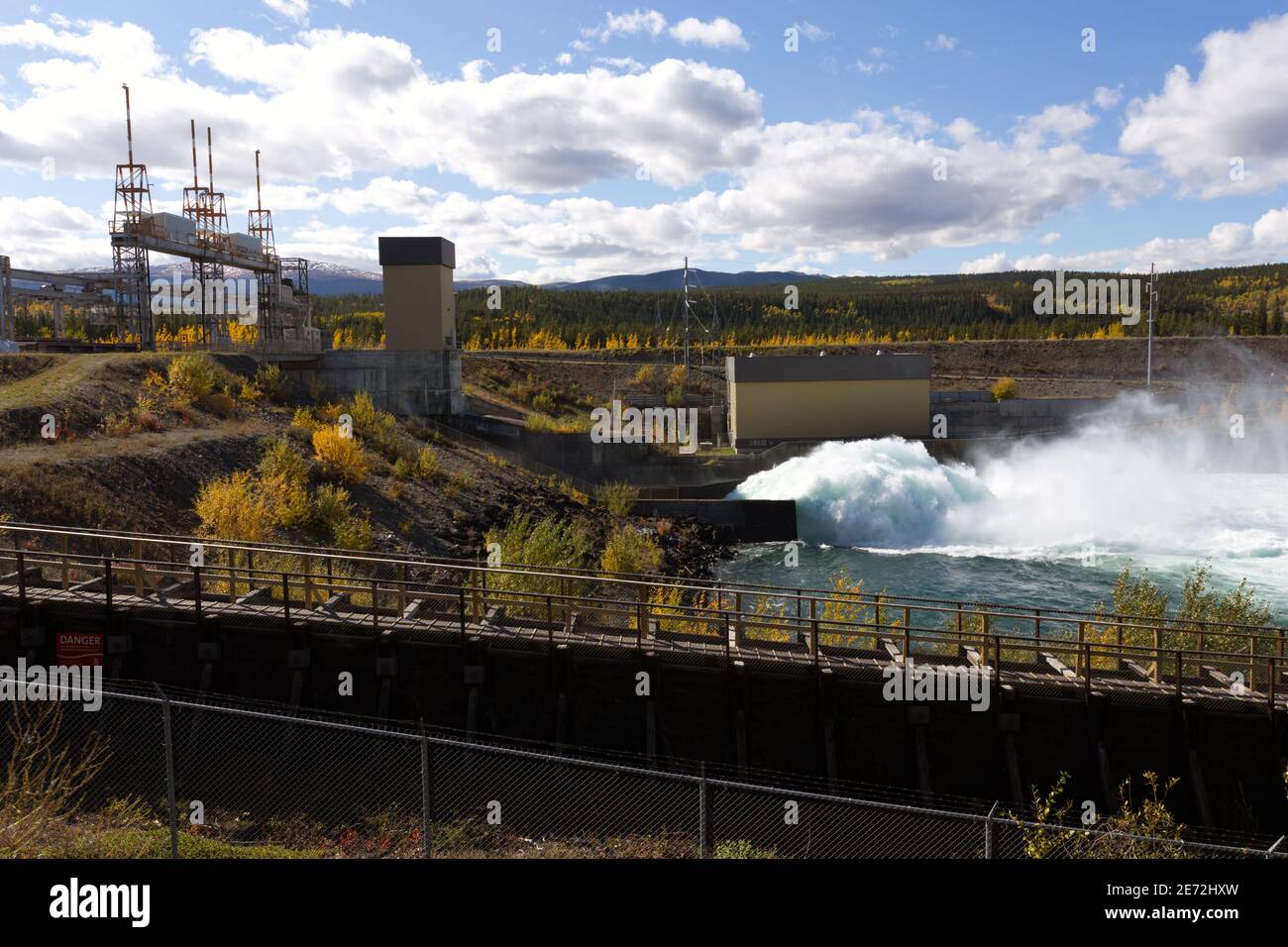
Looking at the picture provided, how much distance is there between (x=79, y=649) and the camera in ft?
42.4

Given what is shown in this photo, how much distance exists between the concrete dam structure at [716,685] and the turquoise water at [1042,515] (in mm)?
14103

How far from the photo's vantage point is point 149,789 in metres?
10.4

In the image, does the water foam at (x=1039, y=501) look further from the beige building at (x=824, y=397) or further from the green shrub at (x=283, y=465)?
the green shrub at (x=283, y=465)

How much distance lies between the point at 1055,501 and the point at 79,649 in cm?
3653

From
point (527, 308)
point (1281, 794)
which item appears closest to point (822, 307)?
point (527, 308)

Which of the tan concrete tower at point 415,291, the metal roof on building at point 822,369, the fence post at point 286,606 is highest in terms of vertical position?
the tan concrete tower at point 415,291

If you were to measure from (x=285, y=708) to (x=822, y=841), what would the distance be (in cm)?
768

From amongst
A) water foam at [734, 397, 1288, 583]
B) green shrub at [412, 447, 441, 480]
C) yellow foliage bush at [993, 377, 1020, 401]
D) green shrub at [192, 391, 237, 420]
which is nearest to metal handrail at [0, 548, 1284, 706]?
green shrub at [412, 447, 441, 480]

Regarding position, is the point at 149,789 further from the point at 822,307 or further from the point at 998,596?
the point at 822,307

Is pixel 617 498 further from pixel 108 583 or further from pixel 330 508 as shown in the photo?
pixel 108 583

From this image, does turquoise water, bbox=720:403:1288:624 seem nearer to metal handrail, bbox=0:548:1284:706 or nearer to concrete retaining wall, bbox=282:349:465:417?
metal handrail, bbox=0:548:1284:706

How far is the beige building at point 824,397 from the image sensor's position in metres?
45.3

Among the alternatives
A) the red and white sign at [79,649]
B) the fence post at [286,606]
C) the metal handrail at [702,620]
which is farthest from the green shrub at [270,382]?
the fence post at [286,606]

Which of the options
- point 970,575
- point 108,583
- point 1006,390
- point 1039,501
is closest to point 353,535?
point 108,583
